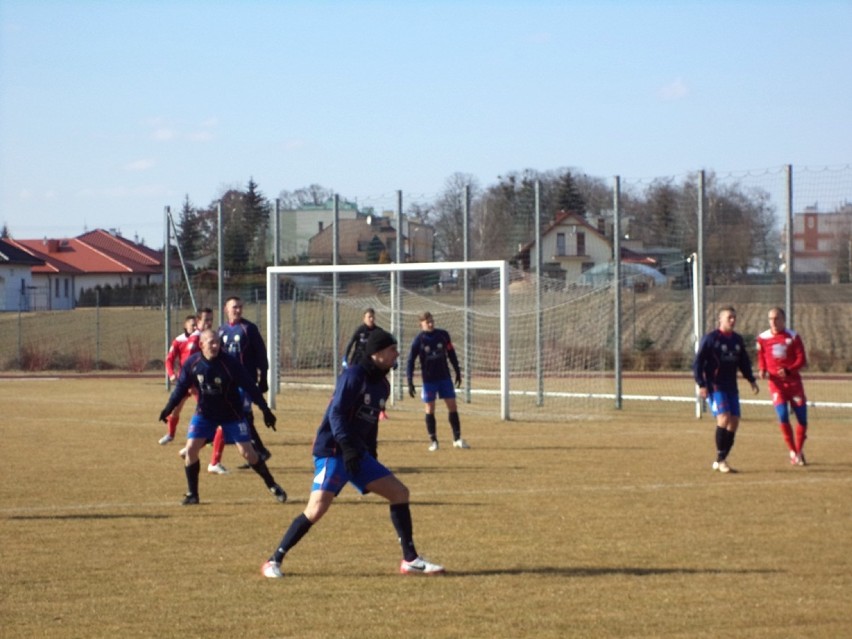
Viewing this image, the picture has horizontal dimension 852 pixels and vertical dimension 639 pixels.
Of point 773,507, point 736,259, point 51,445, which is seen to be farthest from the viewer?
point 736,259

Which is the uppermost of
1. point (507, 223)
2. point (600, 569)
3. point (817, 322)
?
point (507, 223)

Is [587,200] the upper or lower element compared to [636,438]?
upper

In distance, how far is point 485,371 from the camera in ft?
96.5

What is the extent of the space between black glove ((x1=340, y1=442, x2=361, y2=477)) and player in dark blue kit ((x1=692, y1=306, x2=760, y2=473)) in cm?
820

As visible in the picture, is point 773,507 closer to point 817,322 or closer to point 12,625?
point 12,625

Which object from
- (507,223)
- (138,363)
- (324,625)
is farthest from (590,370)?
(138,363)

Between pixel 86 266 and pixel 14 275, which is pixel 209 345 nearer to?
pixel 14 275

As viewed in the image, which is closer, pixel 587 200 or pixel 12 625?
pixel 12 625

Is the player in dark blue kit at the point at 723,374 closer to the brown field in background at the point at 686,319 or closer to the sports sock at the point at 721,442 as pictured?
the sports sock at the point at 721,442

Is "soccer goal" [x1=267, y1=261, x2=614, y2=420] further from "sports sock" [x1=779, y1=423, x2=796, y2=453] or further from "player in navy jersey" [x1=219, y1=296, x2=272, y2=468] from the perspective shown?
"player in navy jersey" [x1=219, y1=296, x2=272, y2=468]

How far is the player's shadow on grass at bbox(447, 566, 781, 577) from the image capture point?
959 cm

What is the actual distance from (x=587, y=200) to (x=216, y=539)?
19076 mm

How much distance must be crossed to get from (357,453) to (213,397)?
14.3ft

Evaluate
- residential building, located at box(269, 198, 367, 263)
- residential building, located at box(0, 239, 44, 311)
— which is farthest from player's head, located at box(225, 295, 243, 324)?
residential building, located at box(0, 239, 44, 311)
